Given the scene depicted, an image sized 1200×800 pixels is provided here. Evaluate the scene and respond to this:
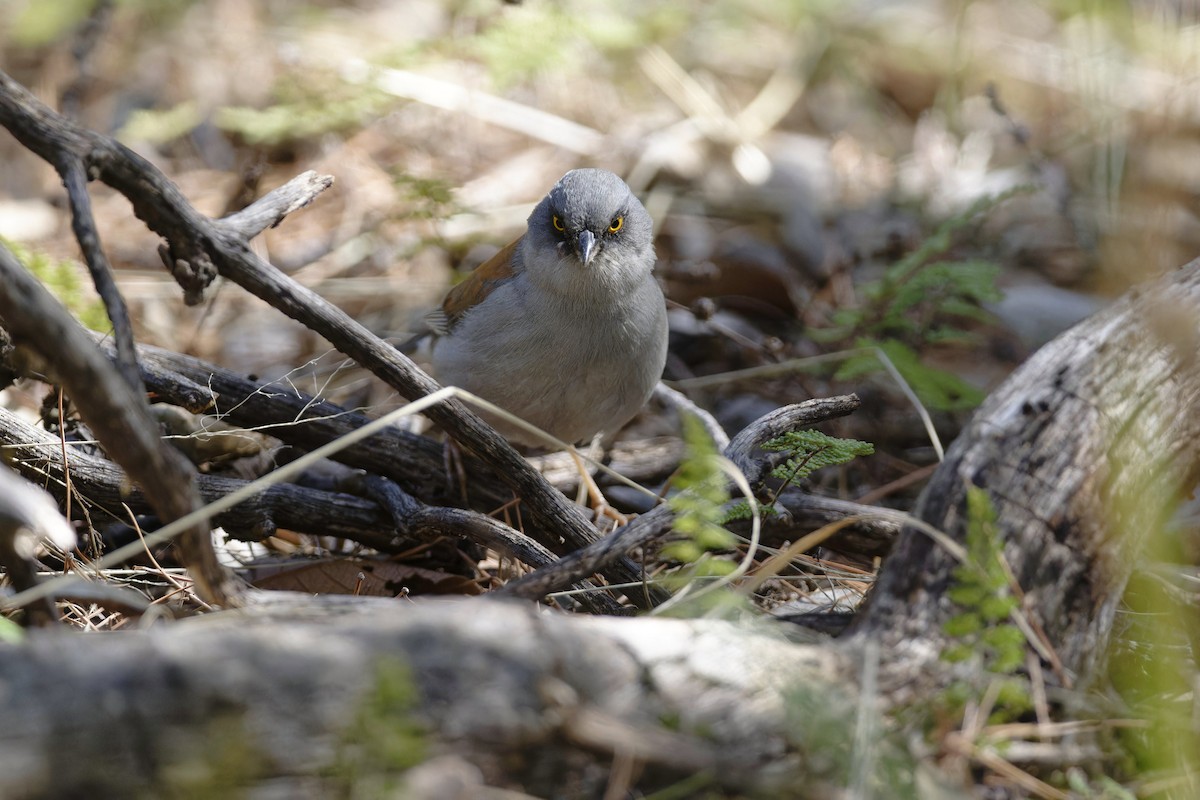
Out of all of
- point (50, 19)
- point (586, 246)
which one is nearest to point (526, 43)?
point (586, 246)

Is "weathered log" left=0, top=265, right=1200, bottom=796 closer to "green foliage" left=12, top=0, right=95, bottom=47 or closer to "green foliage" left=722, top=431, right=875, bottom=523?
"green foliage" left=722, top=431, right=875, bottom=523

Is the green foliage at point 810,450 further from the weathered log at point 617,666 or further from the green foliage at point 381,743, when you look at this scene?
the green foliage at point 381,743

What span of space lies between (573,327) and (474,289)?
0.65 meters

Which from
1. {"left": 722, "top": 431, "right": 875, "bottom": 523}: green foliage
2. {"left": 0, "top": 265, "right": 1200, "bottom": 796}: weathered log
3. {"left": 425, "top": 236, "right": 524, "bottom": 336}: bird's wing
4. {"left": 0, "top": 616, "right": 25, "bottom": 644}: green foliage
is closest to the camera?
{"left": 0, "top": 265, "right": 1200, "bottom": 796}: weathered log

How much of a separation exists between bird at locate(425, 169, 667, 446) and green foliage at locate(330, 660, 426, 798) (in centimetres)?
229

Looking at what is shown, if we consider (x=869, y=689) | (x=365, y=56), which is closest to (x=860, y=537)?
(x=869, y=689)

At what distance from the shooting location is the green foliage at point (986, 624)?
1979 mm

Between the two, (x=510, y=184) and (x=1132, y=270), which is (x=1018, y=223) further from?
(x=1132, y=270)

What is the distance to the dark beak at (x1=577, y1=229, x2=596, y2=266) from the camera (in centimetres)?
388

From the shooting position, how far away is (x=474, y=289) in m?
4.39

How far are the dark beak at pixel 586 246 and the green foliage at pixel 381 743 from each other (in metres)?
2.40

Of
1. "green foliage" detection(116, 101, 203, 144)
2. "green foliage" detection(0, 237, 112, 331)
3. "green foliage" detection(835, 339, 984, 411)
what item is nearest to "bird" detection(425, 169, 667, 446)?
"green foliage" detection(835, 339, 984, 411)

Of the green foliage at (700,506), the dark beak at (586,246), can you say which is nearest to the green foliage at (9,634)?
the green foliage at (700,506)

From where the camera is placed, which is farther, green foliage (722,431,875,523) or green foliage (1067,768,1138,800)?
green foliage (722,431,875,523)
